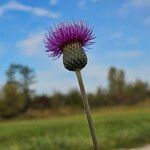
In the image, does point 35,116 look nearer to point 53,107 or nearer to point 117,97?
point 53,107

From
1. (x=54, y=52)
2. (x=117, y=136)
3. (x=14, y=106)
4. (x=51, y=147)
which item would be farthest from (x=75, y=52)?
(x=14, y=106)

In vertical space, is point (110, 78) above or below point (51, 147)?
above

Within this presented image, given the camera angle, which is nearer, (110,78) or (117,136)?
(117,136)

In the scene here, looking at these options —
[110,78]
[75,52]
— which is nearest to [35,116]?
[110,78]

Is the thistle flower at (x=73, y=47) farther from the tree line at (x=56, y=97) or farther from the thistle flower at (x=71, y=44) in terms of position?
the tree line at (x=56, y=97)

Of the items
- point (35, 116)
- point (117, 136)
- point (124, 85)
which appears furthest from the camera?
point (124, 85)

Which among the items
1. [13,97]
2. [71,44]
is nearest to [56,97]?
[13,97]

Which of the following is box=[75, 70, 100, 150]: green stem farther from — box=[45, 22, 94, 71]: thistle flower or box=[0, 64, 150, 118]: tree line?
box=[0, 64, 150, 118]: tree line

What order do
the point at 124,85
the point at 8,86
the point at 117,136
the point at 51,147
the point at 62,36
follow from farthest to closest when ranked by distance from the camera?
the point at 124,85 < the point at 8,86 < the point at 117,136 < the point at 51,147 < the point at 62,36

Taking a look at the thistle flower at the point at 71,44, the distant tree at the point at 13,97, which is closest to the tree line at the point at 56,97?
the distant tree at the point at 13,97

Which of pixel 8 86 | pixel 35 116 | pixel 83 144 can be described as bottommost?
pixel 83 144
